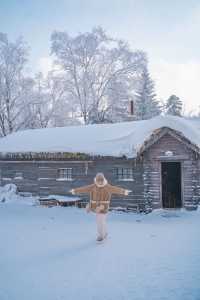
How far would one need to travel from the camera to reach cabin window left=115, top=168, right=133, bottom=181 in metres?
17.6

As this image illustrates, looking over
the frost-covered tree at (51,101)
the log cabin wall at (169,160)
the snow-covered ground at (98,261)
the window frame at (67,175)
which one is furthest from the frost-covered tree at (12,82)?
the snow-covered ground at (98,261)

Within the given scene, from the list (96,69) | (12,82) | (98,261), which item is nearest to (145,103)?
(96,69)

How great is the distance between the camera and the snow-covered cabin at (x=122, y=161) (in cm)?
1655

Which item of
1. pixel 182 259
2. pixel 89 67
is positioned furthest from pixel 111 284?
pixel 89 67

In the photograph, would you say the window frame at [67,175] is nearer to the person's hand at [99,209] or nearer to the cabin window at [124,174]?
the cabin window at [124,174]

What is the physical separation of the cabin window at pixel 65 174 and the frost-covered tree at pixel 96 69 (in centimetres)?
→ 1490

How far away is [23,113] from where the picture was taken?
33688 millimetres

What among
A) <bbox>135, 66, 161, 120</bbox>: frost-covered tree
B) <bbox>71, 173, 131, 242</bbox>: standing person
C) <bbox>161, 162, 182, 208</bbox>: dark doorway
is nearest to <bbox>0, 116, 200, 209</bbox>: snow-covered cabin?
<bbox>161, 162, 182, 208</bbox>: dark doorway

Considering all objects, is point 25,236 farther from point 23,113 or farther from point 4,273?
point 23,113

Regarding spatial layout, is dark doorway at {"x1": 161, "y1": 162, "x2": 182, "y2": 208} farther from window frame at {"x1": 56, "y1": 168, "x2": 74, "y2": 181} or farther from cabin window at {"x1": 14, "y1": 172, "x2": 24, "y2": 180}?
cabin window at {"x1": 14, "y1": 172, "x2": 24, "y2": 180}

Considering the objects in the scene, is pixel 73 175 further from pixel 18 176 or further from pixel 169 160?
pixel 169 160

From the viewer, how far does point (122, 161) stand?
17578 millimetres

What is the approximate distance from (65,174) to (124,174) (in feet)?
11.5

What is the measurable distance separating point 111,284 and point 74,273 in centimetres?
109
